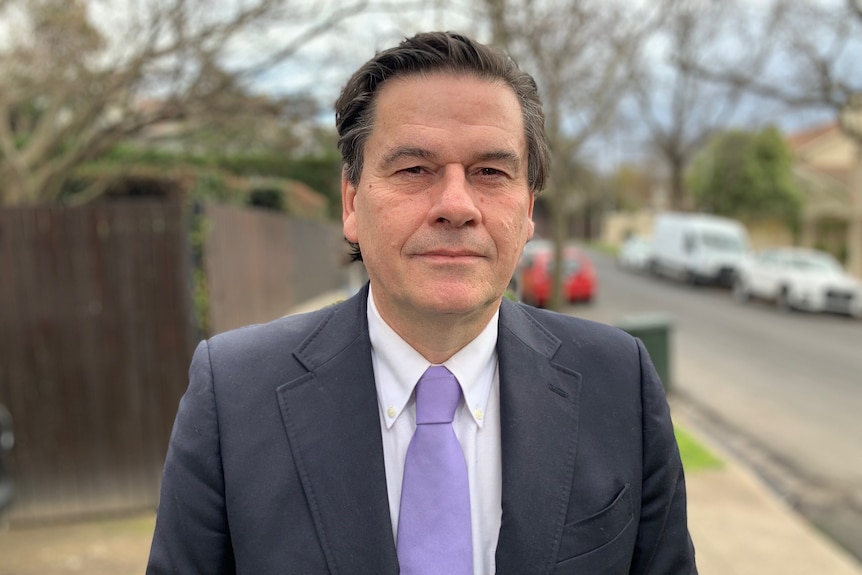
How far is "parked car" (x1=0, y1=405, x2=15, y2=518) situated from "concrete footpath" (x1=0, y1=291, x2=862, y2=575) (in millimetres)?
485

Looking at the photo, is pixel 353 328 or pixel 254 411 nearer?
pixel 254 411

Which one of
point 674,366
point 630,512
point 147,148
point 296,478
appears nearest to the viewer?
point 296,478

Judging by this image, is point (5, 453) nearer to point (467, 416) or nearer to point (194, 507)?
point (194, 507)

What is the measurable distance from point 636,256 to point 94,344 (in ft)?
94.5

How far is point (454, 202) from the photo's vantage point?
4.63 feet

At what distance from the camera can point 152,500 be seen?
204 inches

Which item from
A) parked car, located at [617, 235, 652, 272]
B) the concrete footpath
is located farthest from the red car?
parked car, located at [617, 235, 652, 272]

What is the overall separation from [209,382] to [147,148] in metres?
14.8

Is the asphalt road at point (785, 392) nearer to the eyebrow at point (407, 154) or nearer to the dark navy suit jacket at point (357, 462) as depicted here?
the dark navy suit jacket at point (357, 462)

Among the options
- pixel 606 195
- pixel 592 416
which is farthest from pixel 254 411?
pixel 606 195

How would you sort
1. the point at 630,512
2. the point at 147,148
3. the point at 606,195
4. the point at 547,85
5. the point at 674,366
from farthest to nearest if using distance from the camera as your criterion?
the point at 606,195 < the point at 147,148 < the point at 674,366 < the point at 547,85 < the point at 630,512

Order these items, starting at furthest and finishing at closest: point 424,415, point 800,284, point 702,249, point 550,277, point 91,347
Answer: point 702,249
point 800,284
point 550,277
point 91,347
point 424,415

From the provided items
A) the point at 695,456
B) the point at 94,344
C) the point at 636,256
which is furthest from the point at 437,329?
the point at 636,256

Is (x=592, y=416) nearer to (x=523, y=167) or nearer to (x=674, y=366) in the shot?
(x=523, y=167)
